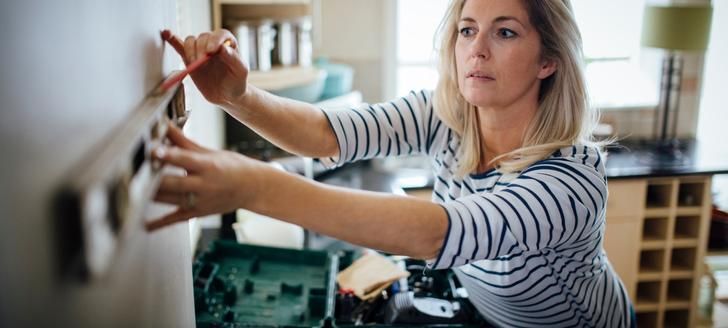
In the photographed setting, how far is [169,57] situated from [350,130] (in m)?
0.42

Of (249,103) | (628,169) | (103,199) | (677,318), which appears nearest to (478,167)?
(249,103)

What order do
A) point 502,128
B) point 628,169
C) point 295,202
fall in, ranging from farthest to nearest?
point 628,169 < point 502,128 < point 295,202

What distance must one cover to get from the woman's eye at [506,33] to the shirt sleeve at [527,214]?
0.81ft

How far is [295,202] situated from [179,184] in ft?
0.46

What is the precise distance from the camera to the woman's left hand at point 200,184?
0.60m

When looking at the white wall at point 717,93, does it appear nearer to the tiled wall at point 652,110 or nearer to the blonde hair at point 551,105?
the tiled wall at point 652,110

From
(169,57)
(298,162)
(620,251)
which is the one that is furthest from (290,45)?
(620,251)

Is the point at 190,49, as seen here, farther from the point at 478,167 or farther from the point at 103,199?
the point at 478,167

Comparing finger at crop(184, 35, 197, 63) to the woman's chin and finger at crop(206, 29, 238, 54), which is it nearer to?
finger at crop(206, 29, 238, 54)

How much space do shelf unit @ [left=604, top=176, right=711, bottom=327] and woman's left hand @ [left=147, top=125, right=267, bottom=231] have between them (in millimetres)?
2561

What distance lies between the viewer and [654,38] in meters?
3.09

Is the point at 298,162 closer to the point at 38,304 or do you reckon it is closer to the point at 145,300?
the point at 145,300

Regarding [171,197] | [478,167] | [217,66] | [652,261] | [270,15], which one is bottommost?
[652,261]

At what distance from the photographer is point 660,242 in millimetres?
2986
